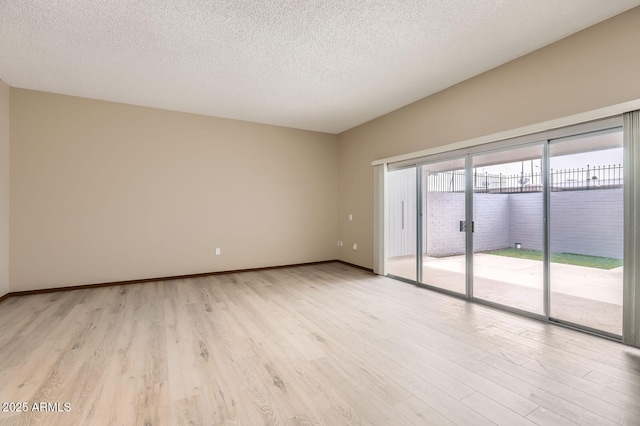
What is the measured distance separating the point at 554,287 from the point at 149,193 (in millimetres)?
5940

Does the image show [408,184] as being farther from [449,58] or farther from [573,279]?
[573,279]

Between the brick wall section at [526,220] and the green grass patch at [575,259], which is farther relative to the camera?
the brick wall section at [526,220]

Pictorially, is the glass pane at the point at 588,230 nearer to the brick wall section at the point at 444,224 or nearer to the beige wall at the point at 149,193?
the brick wall section at the point at 444,224

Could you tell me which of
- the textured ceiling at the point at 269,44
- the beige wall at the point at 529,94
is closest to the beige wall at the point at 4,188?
the textured ceiling at the point at 269,44

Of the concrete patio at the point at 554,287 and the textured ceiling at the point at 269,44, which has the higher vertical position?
the textured ceiling at the point at 269,44

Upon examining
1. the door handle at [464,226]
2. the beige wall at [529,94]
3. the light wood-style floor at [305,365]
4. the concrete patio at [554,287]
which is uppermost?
the beige wall at [529,94]

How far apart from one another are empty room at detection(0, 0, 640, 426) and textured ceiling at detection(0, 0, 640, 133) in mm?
29

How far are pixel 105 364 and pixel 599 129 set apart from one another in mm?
4923

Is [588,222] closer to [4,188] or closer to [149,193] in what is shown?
[149,193]

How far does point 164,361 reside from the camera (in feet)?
7.61

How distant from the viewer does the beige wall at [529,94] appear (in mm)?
2520

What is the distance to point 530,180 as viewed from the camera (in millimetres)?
3336

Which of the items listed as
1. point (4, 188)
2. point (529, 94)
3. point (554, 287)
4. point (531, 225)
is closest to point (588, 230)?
point (531, 225)

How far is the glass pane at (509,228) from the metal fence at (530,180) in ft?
0.04
